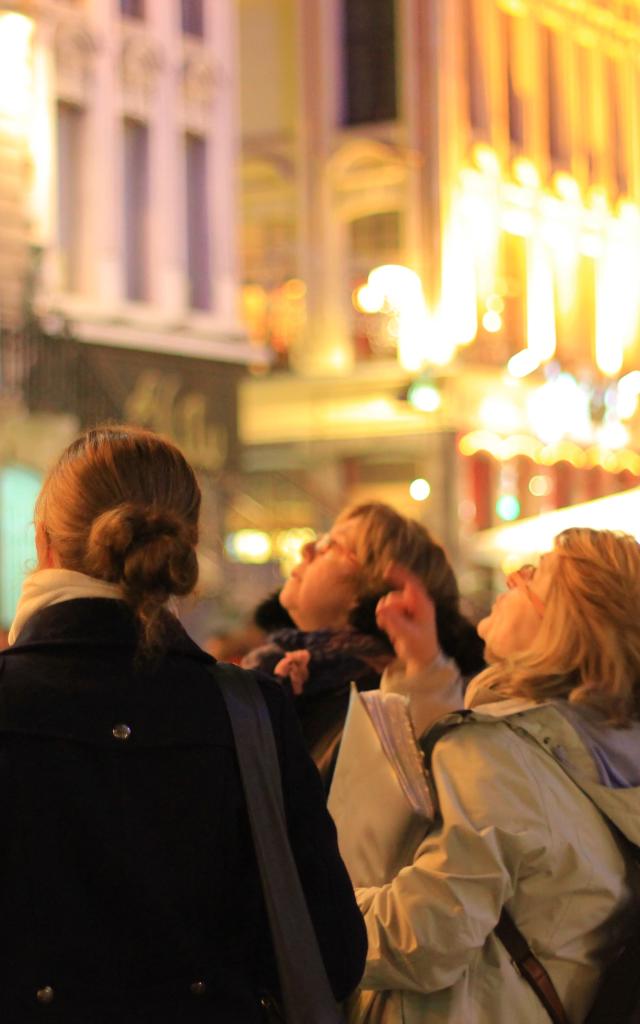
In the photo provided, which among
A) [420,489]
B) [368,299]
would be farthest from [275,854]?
[368,299]

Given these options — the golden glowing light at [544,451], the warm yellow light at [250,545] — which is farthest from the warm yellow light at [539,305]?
the warm yellow light at [250,545]

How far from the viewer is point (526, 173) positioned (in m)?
32.7

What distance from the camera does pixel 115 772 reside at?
2.99 meters

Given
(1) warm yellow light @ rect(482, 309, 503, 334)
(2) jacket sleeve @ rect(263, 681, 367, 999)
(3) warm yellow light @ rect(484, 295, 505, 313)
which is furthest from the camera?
(3) warm yellow light @ rect(484, 295, 505, 313)

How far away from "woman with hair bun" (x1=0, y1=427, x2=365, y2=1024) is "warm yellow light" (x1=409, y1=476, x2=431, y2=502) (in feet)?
80.2

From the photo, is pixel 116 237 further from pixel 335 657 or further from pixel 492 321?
pixel 335 657

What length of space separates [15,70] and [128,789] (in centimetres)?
1900

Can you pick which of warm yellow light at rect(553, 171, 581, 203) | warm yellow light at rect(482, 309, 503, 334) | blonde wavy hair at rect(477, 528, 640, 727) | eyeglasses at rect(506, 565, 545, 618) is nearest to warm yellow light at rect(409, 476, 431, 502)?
warm yellow light at rect(482, 309, 503, 334)

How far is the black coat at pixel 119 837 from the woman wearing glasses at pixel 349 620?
1.29 metres

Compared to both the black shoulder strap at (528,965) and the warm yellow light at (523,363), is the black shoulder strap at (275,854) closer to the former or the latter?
the black shoulder strap at (528,965)

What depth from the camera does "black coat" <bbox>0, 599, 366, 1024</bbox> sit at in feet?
9.59

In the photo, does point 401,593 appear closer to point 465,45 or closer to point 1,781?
point 1,781

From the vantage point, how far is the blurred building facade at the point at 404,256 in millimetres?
29578

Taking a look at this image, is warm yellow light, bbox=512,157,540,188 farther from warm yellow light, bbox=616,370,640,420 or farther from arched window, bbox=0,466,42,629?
arched window, bbox=0,466,42,629
